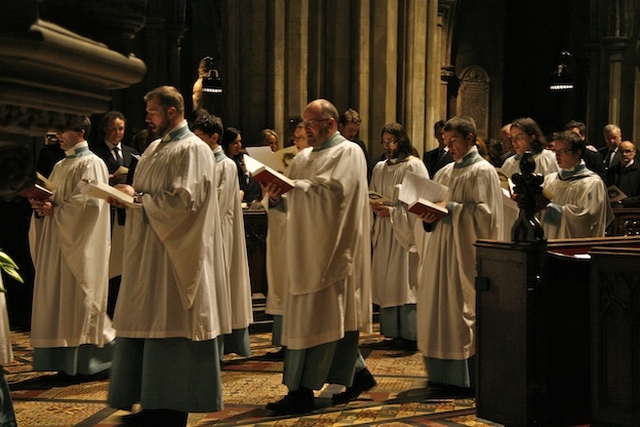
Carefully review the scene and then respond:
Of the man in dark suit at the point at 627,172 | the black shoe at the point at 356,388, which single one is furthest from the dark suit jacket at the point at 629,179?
the black shoe at the point at 356,388

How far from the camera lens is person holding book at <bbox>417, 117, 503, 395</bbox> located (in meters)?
6.73

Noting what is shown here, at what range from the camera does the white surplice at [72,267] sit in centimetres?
707

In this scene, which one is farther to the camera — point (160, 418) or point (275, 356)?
point (275, 356)

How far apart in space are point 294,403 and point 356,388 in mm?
590

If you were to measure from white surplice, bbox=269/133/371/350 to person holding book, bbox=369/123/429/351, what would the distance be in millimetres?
2259

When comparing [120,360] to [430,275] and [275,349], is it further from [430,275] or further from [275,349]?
[275,349]

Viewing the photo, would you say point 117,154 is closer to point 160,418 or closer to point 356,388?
point 356,388

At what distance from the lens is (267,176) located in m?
5.96

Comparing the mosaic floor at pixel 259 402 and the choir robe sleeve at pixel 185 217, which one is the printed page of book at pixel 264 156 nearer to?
the mosaic floor at pixel 259 402

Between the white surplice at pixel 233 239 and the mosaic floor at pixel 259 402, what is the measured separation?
0.43 m

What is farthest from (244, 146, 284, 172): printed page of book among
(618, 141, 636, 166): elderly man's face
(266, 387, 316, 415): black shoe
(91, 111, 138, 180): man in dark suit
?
(618, 141, 636, 166): elderly man's face

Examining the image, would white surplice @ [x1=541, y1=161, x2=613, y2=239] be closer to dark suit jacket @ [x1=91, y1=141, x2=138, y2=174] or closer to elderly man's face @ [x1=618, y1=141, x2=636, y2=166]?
dark suit jacket @ [x1=91, y1=141, x2=138, y2=174]

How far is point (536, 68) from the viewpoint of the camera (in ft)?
79.5

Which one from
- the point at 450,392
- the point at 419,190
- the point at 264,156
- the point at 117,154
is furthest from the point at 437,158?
the point at 450,392
